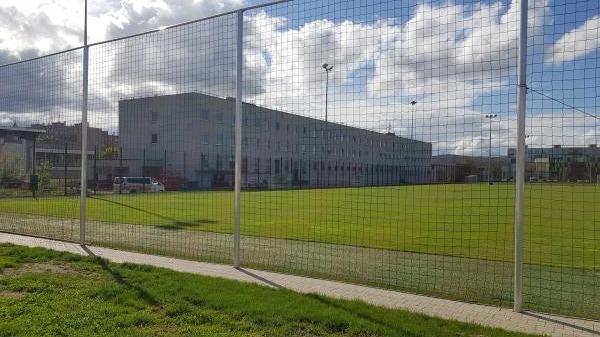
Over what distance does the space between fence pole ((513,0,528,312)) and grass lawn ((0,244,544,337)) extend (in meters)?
1.07

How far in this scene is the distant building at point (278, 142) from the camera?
8.23 metres

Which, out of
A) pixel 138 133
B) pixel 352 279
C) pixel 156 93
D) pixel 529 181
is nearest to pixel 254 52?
pixel 156 93

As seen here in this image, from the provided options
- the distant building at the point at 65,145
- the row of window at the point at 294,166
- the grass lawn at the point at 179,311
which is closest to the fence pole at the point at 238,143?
the grass lawn at the point at 179,311

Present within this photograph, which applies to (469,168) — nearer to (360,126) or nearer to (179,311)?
(360,126)

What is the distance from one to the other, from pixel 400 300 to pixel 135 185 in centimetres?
1973

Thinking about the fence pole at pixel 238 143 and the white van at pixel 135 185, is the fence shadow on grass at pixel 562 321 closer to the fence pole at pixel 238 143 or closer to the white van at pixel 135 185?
the fence pole at pixel 238 143

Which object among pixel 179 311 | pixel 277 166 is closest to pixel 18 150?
pixel 277 166

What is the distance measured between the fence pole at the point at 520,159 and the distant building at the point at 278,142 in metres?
1.48

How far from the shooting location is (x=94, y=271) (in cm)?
753

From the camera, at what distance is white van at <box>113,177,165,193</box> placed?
21719mm

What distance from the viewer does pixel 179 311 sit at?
5484 mm

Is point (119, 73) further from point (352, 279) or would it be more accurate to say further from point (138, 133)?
point (352, 279)

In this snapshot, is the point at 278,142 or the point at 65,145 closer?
the point at 278,142

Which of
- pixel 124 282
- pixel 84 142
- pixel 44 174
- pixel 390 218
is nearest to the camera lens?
pixel 124 282
